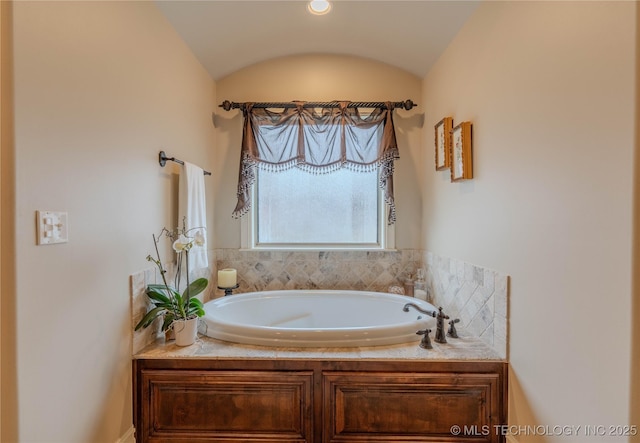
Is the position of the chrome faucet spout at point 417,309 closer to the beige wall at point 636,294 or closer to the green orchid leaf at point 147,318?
the beige wall at point 636,294

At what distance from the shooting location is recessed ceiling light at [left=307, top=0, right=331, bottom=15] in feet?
6.17

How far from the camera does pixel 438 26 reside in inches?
76.0

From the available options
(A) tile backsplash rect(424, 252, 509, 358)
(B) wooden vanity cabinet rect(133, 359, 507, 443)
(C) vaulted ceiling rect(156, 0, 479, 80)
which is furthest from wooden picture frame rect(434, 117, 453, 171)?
(B) wooden vanity cabinet rect(133, 359, 507, 443)

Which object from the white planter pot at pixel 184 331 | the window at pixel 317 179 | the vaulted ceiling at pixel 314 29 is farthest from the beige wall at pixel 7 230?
the window at pixel 317 179

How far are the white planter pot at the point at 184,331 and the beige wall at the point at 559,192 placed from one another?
5.26ft

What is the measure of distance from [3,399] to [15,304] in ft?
0.93

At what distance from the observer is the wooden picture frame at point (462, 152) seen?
5.69ft

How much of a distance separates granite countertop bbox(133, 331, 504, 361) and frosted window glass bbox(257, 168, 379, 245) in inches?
47.6

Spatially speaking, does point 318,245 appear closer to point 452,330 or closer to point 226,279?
point 226,279

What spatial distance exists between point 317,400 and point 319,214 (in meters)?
1.55

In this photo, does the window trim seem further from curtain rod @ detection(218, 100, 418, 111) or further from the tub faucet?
the tub faucet

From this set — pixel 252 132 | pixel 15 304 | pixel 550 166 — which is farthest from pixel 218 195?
pixel 550 166

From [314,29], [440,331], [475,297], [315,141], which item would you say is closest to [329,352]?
[440,331]

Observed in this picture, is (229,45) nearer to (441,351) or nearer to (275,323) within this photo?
(275,323)
